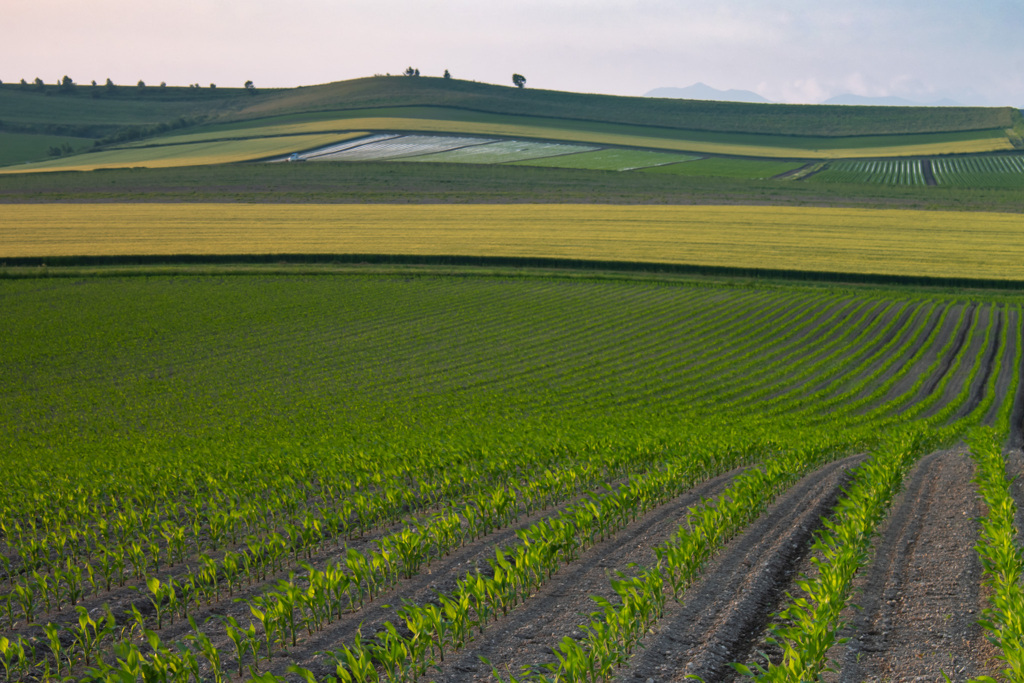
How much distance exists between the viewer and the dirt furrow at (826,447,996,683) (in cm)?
685

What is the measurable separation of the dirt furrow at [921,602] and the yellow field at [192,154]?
102736 mm

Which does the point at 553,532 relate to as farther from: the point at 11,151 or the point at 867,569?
the point at 11,151

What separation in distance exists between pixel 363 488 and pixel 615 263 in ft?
123

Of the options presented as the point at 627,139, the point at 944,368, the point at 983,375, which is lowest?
the point at 983,375

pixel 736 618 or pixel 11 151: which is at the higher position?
pixel 11 151

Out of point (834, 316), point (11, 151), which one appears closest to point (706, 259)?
point (834, 316)

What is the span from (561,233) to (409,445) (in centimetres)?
4376

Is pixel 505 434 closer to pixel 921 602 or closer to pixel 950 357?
pixel 921 602

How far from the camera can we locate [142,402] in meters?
24.2

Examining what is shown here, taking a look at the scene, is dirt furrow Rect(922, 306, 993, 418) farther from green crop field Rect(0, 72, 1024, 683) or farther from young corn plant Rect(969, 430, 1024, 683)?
young corn plant Rect(969, 430, 1024, 683)

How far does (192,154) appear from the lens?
109 metres

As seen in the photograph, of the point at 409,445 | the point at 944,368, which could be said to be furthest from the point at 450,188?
the point at 409,445

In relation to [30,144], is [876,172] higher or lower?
lower

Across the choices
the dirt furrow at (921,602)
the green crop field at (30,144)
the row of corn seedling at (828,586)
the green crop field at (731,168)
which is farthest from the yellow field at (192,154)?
the dirt furrow at (921,602)
